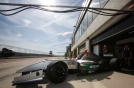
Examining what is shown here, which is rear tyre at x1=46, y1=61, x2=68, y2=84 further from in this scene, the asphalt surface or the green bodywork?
the green bodywork


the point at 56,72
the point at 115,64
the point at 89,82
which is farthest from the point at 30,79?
the point at 115,64

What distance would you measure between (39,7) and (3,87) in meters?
3.44

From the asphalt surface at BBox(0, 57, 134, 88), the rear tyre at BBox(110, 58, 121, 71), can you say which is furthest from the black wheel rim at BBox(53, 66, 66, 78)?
the rear tyre at BBox(110, 58, 121, 71)

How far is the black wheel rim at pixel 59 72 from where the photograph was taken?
11.2 feet

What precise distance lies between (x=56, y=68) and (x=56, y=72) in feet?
0.42

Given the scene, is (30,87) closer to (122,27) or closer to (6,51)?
(122,27)

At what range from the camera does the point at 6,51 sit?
60.3 ft

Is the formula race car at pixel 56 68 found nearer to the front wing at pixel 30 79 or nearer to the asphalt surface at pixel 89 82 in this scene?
the front wing at pixel 30 79

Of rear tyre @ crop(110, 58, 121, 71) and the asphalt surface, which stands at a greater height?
rear tyre @ crop(110, 58, 121, 71)

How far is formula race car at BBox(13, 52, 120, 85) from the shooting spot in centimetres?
309

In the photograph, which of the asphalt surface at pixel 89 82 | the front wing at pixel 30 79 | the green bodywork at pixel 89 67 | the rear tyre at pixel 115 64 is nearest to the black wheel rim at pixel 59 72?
the asphalt surface at pixel 89 82

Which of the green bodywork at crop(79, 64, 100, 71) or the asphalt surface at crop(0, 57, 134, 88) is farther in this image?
the green bodywork at crop(79, 64, 100, 71)

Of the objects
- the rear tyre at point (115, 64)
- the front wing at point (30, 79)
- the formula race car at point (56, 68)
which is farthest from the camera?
the rear tyre at point (115, 64)

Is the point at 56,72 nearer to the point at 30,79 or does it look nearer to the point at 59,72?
the point at 59,72
